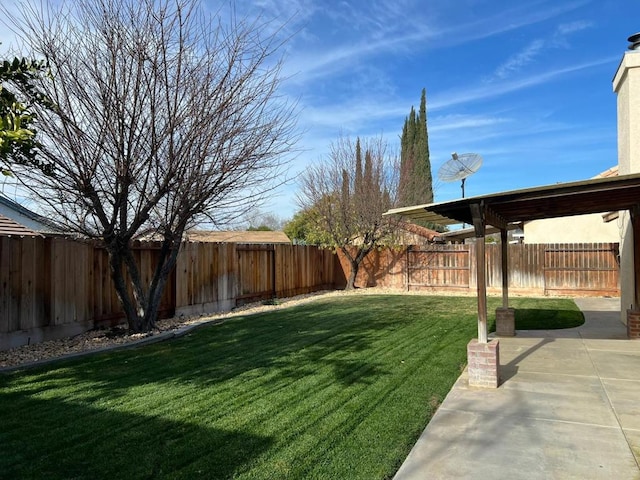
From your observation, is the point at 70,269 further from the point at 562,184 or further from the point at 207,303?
the point at 562,184

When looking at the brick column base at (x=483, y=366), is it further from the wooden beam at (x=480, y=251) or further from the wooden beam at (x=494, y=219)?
the wooden beam at (x=494, y=219)

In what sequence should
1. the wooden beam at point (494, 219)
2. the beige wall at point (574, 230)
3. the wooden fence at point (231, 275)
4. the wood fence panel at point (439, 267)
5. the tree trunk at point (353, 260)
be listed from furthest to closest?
1. the tree trunk at point (353, 260)
2. the wood fence panel at point (439, 267)
3. the beige wall at point (574, 230)
4. the wooden fence at point (231, 275)
5. the wooden beam at point (494, 219)

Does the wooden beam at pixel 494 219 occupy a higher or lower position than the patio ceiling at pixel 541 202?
lower

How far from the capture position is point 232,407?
455 centimetres

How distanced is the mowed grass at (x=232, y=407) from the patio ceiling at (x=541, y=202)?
213 cm

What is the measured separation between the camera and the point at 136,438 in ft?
12.5

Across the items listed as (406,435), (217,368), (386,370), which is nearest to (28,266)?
(217,368)

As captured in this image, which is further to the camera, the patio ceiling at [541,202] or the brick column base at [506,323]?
the brick column base at [506,323]

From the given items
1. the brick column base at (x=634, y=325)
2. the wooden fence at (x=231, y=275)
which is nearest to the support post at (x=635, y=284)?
the brick column base at (x=634, y=325)

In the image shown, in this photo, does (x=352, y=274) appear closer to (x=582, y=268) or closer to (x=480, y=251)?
(x=582, y=268)

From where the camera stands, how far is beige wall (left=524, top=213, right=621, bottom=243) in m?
17.8

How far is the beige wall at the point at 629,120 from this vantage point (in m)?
8.24

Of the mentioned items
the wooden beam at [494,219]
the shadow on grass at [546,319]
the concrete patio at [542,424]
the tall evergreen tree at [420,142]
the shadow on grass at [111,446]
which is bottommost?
the concrete patio at [542,424]

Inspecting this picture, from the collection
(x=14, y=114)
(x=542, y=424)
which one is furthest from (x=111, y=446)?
(x=542, y=424)
